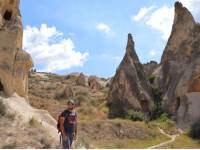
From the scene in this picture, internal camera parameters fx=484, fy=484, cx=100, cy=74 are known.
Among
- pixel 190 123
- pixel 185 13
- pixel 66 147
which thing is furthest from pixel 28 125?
pixel 185 13

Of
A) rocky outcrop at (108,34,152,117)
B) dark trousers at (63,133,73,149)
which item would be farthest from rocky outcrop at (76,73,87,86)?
dark trousers at (63,133,73,149)

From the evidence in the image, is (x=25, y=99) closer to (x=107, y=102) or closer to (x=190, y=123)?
(x=190, y=123)

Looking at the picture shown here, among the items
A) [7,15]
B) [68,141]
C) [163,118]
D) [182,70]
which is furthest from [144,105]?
[68,141]

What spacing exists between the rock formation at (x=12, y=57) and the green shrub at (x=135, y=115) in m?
17.1

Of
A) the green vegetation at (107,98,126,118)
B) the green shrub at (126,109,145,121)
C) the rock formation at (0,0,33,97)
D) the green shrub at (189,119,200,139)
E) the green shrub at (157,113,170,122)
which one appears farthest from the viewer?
the green vegetation at (107,98,126,118)

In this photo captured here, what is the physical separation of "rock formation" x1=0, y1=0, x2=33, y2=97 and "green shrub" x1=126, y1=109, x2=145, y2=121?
56.1 ft

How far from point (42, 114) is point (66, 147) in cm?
865

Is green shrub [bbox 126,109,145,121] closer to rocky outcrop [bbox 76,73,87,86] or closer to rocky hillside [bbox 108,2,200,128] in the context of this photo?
rocky hillside [bbox 108,2,200,128]

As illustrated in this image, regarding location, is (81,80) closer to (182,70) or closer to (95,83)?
(95,83)

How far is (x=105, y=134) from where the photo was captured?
2878 centimetres

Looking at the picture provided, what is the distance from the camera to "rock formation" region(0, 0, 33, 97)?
19828 mm

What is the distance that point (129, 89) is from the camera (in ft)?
133

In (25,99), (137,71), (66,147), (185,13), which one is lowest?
(66,147)

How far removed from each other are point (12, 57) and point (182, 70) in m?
22.8
